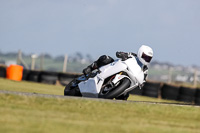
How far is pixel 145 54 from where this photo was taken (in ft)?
35.3

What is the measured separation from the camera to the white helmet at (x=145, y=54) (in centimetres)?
1077

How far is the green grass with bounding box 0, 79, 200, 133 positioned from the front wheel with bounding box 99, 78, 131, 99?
161cm

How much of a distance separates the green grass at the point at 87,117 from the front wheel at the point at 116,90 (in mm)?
1606

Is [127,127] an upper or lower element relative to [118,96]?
upper

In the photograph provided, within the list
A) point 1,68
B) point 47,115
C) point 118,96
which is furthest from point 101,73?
point 1,68

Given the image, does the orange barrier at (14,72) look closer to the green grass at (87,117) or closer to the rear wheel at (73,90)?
the rear wheel at (73,90)

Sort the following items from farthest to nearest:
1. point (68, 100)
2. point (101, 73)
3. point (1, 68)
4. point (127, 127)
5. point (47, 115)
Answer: point (1, 68) < point (101, 73) < point (68, 100) < point (47, 115) < point (127, 127)

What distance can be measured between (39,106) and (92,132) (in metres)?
2.32

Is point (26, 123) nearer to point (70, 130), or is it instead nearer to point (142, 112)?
point (70, 130)

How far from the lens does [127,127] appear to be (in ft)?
20.4

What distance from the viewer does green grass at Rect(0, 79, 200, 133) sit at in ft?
19.1

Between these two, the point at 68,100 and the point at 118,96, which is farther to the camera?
the point at 118,96

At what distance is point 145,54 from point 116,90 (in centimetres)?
108

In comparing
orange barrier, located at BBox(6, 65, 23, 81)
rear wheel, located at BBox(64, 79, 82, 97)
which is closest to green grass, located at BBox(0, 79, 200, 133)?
rear wheel, located at BBox(64, 79, 82, 97)
